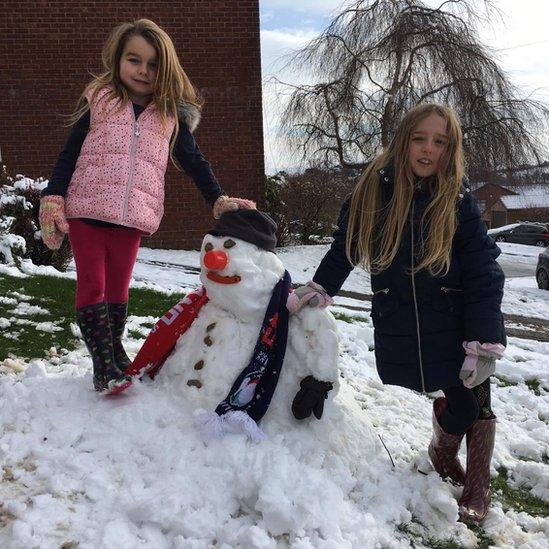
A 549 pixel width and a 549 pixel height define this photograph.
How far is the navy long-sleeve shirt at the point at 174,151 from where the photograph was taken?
2805mm

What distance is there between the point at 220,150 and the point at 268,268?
8349 millimetres

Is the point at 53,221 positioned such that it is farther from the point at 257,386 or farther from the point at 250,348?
the point at 257,386

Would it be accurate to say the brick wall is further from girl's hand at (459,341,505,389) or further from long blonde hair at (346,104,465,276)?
girl's hand at (459,341,505,389)

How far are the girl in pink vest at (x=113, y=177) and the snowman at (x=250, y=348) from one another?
0.81 ft

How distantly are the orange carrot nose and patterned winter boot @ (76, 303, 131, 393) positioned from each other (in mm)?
549

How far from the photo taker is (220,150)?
10.8m

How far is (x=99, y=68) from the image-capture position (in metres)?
10.6

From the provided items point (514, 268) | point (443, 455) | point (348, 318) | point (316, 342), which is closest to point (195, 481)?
point (316, 342)

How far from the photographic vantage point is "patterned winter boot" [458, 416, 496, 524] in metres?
2.57

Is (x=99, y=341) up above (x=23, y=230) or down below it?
below

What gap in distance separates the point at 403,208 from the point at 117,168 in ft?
4.21

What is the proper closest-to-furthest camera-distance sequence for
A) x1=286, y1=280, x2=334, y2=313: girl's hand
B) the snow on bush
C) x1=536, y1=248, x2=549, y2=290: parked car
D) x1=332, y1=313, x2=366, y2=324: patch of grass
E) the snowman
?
the snowman < x1=286, y1=280, x2=334, y2=313: girl's hand < x1=332, y1=313, x2=366, y2=324: patch of grass < the snow on bush < x1=536, y1=248, x2=549, y2=290: parked car

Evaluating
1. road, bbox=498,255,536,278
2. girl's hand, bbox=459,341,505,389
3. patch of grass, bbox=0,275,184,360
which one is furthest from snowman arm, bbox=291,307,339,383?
road, bbox=498,255,536,278

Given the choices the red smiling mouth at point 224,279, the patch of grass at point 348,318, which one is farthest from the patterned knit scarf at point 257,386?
the patch of grass at point 348,318
